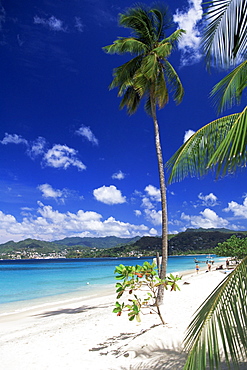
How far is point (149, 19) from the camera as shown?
370 inches

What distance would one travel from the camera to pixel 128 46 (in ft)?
29.8

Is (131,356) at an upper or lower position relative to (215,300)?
lower

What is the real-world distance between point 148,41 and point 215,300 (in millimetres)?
9508

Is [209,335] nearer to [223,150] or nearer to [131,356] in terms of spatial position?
[223,150]

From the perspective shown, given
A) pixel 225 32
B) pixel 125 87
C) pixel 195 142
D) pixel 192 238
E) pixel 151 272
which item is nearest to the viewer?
pixel 225 32

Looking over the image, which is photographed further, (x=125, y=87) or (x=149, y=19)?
(x=125, y=87)

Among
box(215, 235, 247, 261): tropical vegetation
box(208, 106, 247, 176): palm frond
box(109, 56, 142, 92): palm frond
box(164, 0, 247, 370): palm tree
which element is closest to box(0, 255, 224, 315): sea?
box(215, 235, 247, 261): tropical vegetation

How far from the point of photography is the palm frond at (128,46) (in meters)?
8.95

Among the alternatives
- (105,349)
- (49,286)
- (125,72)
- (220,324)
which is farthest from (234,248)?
(220,324)

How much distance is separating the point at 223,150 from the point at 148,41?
8949 mm

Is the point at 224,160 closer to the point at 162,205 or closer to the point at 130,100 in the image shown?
the point at 162,205

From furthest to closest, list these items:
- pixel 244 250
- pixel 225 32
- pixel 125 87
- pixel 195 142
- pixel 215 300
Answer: pixel 244 250 < pixel 125 87 < pixel 195 142 < pixel 225 32 < pixel 215 300

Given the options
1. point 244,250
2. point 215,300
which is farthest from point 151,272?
point 244,250

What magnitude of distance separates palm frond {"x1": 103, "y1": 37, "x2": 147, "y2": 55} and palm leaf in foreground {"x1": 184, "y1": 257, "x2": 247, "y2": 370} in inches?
346
